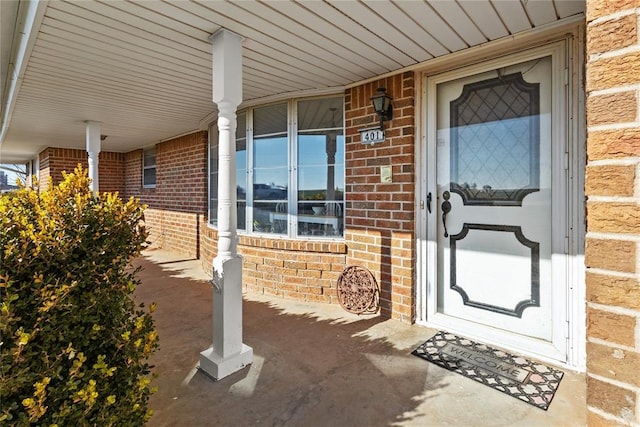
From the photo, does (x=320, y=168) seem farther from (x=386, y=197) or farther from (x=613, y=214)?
(x=613, y=214)

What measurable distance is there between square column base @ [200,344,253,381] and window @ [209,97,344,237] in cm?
165

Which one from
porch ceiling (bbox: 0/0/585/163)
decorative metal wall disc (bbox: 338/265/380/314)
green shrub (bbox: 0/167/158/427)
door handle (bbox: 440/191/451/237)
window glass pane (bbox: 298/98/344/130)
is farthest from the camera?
window glass pane (bbox: 298/98/344/130)

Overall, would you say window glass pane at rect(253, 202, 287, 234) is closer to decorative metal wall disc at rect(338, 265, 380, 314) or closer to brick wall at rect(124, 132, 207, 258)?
decorative metal wall disc at rect(338, 265, 380, 314)

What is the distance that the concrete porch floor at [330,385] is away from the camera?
1872 mm

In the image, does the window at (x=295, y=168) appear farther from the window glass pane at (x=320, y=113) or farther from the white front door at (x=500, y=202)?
the white front door at (x=500, y=202)

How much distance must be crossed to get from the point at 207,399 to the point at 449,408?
1.44m

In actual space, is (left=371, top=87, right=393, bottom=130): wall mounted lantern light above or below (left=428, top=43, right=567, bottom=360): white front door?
above

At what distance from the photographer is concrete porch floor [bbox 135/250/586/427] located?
→ 1.87 metres

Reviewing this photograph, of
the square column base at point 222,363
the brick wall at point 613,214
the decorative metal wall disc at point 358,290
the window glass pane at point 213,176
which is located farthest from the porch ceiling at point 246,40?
the square column base at point 222,363

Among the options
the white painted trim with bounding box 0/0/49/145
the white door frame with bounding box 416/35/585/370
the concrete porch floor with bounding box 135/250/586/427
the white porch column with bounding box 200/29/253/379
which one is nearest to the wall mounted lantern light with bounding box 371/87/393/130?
the white door frame with bounding box 416/35/585/370

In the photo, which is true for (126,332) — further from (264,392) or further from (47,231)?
(264,392)

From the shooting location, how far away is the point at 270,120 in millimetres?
4047

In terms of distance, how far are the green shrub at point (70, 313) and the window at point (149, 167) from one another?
22.1 feet

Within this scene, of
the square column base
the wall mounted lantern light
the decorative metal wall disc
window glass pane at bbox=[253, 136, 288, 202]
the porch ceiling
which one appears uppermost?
the porch ceiling
